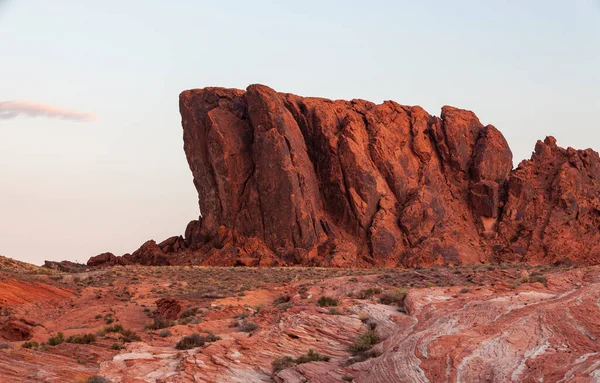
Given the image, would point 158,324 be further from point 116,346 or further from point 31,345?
point 31,345

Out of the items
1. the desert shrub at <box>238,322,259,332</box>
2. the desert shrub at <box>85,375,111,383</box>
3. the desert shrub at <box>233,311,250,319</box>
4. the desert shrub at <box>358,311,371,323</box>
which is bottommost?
the desert shrub at <box>85,375,111,383</box>

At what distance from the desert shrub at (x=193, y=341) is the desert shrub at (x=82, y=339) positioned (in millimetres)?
3685

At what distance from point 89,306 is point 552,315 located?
81.7ft

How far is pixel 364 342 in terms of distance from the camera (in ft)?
67.8

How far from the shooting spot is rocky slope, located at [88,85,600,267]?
62.7 meters

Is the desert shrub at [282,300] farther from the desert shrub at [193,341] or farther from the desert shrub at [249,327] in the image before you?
the desert shrub at [193,341]

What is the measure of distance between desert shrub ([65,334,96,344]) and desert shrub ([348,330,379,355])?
9442mm

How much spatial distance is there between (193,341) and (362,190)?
43.2m

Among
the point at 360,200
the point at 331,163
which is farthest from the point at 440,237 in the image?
the point at 331,163

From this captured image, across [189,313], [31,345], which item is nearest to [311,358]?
[31,345]

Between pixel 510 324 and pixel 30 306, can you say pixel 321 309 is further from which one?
pixel 30 306

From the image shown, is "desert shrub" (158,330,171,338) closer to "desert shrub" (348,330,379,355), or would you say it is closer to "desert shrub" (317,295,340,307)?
"desert shrub" (317,295,340,307)

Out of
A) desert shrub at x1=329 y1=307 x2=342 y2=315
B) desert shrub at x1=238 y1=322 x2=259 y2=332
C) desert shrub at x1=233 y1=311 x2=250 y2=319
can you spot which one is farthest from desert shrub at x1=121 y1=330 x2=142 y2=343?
desert shrub at x1=329 y1=307 x2=342 y2=315

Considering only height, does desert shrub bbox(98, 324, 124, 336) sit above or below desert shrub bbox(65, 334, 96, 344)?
above
